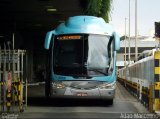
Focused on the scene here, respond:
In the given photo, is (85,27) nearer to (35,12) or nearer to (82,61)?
(82,61)

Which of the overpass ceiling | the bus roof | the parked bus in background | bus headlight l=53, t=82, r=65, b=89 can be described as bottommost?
bus headlight l=53, t=82, r=65, b=89

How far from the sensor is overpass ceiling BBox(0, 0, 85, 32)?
37.5 meters

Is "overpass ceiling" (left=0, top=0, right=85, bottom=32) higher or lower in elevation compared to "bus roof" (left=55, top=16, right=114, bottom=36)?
higher

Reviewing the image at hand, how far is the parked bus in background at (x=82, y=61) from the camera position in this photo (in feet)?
76.0

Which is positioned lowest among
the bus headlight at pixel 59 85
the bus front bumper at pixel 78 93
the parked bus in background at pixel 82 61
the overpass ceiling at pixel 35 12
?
the bus front bumper at pixel 78 93

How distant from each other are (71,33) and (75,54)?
37.8 inches

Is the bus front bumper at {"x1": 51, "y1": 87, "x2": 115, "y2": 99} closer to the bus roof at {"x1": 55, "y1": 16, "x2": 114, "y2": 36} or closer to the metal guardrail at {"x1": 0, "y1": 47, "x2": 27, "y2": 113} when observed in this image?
the metal guardrail at {"x1": 0, "y1": 47, "x2": 27, "y2": 113}

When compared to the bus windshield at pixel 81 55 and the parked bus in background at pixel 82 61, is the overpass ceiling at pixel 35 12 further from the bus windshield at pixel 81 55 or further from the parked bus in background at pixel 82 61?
the bus windshield at pixel 81 55

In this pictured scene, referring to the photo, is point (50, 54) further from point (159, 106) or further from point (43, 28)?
point (43, 28)

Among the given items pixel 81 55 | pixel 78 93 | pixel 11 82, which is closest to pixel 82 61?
pixel 81 55

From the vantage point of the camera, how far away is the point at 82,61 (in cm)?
2342

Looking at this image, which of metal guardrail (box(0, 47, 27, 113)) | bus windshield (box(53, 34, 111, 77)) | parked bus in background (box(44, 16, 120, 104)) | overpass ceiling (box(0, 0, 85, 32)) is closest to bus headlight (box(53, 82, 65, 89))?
parked bus in background (box(44, 16, 120, 104))

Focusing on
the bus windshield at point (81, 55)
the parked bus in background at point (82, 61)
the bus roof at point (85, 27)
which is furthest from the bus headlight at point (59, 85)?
the bus roof at point (85, 27)

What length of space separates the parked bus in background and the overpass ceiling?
398 inches
